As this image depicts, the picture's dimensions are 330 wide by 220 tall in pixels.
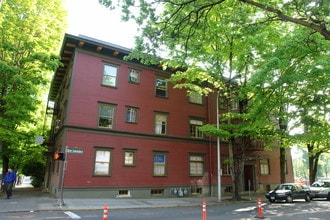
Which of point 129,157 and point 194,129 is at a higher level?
point 194,129

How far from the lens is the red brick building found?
64.7 feet

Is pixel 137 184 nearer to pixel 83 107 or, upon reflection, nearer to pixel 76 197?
pixel 76 197

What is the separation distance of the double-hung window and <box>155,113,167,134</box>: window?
11.8ft

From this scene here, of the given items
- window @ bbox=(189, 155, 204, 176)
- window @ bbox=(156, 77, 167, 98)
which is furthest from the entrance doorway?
window @ bbox=(156, 77, 167, 98)

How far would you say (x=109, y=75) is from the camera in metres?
→ 22.0

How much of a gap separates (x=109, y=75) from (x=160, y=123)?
588cm

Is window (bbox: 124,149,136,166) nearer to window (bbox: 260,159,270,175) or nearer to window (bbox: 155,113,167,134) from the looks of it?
Result: window (bbox: 155,113,167,134)

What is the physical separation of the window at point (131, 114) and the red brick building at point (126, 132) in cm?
8

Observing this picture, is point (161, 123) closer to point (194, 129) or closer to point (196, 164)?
point (194, 129)

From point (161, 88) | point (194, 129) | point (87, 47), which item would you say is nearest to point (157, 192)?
point (194, 129)

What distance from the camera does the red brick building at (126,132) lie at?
19719mm

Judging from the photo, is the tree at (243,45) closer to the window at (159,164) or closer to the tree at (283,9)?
the tree at (283,9)

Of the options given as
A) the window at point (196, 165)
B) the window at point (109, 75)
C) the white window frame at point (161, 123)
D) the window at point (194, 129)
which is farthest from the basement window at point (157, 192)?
the window at point (109, 75)

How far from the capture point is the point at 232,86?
72.8 feet
